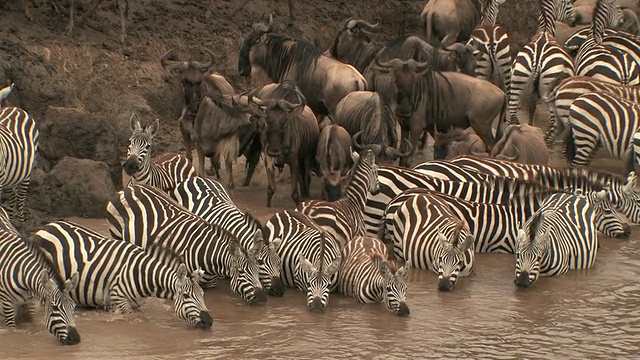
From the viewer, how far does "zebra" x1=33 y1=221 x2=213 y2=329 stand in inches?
408

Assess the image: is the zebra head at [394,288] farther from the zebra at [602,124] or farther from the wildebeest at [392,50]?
the wildebeest at [392,50]

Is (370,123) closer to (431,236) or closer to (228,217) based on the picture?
(431,236)

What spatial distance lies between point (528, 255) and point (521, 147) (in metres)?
3.07

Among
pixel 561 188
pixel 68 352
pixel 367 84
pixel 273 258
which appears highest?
pixel 367 84

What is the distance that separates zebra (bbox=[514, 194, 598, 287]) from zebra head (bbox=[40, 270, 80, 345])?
13.3 feet

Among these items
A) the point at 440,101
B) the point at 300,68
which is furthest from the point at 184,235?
the point at 300,68

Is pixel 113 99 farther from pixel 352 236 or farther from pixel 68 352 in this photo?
pixel 68 352

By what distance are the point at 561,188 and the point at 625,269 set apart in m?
1.34

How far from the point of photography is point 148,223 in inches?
445

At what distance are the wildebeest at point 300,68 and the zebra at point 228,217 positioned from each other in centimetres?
383

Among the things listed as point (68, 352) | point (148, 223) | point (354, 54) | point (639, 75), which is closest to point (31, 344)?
point (68, 352)

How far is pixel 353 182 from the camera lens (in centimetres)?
1234

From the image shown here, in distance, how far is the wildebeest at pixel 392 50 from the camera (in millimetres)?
17000

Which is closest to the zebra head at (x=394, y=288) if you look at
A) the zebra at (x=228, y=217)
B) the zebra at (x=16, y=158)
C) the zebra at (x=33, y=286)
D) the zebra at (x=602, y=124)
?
the zebra at (x=228, y=217)
